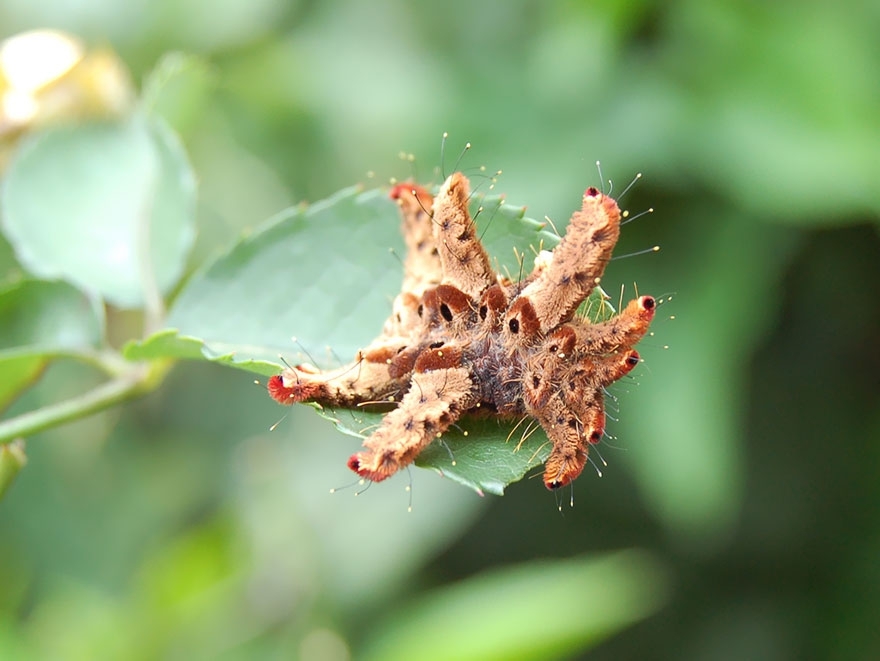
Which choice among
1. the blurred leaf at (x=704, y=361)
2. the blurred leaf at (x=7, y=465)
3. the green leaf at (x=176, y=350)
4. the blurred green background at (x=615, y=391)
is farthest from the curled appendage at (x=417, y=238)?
the blurred leaf at (x=704, y=361)

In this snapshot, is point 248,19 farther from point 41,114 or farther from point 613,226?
point 613,226

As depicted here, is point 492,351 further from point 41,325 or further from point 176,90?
point 176,90

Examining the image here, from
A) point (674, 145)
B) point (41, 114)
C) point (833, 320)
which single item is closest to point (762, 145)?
point (674, 145)

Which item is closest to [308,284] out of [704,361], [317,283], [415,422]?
[317,283]

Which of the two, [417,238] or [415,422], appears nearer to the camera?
[415,422]

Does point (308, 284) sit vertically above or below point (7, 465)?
above

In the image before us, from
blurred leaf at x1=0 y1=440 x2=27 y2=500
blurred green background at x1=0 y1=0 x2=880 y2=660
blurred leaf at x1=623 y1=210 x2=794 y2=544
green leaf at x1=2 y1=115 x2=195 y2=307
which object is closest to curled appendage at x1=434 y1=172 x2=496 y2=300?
green leaf at x1=2 y1=115 x2=195 y2=307

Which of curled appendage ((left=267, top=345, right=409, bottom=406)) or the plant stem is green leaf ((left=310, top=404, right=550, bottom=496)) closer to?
curled appendage ((left=267, top=345, right=409, bottom=406))
